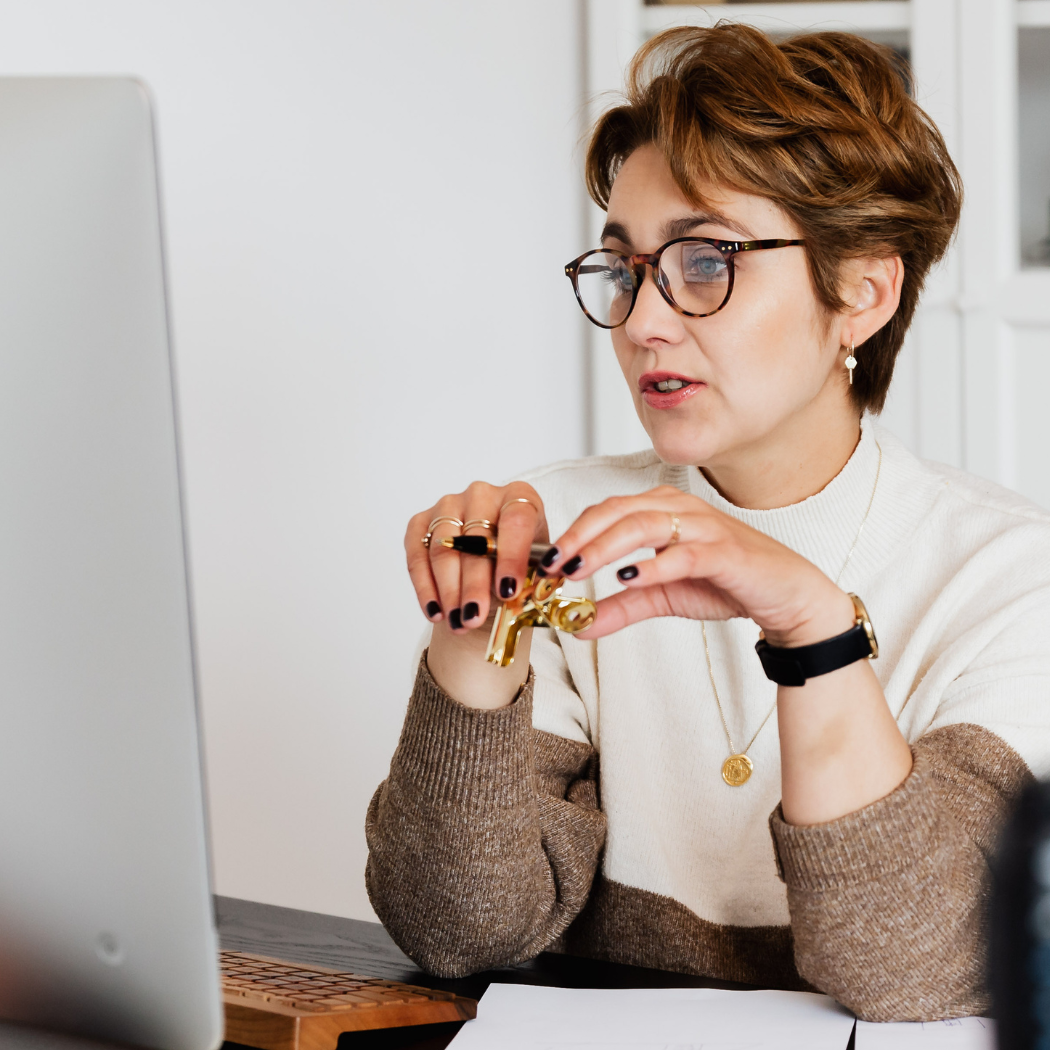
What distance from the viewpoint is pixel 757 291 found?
1.18m

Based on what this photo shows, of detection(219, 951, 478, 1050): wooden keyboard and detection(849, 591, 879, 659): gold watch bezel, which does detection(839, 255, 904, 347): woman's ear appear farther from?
detection(219, 951, 478, 1050): wooden keyboard

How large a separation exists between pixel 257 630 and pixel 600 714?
121 centimetres

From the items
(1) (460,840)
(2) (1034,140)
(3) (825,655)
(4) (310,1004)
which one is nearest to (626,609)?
(3) (825,655)

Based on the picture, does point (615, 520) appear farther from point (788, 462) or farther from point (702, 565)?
point (788, 462)

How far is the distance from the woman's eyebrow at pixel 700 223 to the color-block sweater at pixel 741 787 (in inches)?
11.2

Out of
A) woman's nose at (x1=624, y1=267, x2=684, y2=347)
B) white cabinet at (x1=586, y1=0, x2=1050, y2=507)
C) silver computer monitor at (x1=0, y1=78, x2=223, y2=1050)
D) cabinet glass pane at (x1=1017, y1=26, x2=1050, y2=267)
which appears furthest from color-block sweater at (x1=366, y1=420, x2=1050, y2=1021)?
cabinet glass pane at (x1=1017, y1=26, x2=1050, y2=267)

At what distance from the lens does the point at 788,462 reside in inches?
50.4

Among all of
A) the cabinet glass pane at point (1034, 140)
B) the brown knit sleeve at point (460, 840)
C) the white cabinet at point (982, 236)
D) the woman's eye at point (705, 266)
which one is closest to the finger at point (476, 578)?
the brown knit sleeve at point (460, 840)

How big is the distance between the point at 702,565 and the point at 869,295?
22.4 inches

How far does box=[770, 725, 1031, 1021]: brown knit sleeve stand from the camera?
0.85 meters

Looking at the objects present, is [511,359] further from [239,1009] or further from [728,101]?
[239,1009]

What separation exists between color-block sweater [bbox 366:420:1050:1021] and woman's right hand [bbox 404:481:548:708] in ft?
0.08

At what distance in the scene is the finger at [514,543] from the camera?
2.90ft

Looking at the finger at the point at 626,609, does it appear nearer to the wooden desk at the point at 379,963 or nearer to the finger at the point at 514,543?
the finger at the point at 514,543
